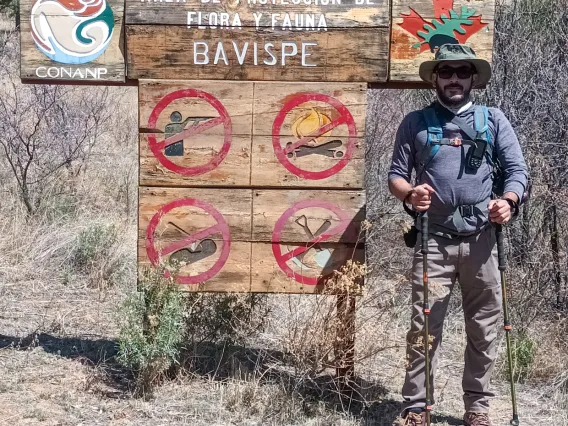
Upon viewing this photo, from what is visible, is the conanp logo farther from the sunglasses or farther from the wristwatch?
the wristwatch

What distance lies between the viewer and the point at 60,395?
16.6 feet

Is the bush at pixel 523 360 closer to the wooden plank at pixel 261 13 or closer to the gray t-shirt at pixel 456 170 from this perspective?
the gray t-shirt at pixel 456 170

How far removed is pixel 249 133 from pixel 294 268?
908 millimetres

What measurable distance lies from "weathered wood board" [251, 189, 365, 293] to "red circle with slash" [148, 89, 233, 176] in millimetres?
340

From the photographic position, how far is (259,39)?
5.11 m

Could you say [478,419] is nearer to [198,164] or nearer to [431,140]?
[431,140]

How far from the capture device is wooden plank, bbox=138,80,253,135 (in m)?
5.12

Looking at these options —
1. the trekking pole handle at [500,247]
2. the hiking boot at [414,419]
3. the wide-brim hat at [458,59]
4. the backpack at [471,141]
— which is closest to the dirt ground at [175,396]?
the hiking boot at [414,419]

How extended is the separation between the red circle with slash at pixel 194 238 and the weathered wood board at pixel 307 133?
34 centimetres

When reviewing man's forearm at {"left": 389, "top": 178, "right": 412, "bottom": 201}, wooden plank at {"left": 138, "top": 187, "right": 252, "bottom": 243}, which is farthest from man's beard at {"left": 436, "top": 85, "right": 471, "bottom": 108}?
wooden plank at {"left": 138, "top": 187, "right": 252, "bottom": 243}

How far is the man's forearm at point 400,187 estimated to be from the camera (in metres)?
4.54

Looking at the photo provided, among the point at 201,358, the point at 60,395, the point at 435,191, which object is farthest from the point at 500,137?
the point at 60,395

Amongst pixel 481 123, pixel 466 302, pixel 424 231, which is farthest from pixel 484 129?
pixel 466 302

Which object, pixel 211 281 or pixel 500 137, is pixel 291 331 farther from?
pixel 500 137
